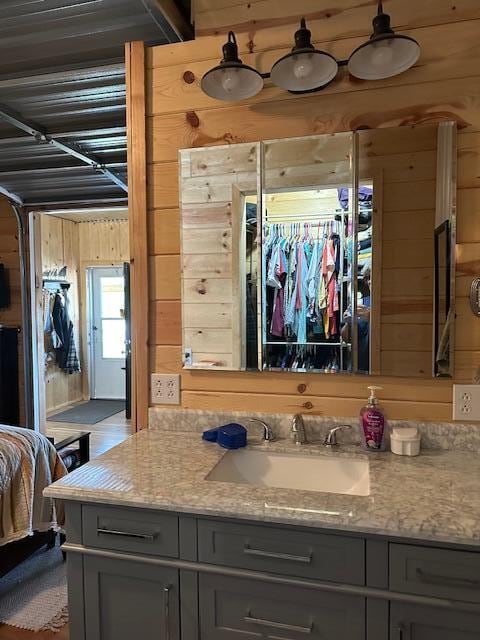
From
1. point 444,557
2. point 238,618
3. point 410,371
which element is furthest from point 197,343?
point 444,557

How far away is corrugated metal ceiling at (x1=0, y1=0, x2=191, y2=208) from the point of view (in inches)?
70.9

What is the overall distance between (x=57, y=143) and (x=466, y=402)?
272 centimetres

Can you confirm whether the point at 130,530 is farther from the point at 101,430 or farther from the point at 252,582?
the point at 101,430

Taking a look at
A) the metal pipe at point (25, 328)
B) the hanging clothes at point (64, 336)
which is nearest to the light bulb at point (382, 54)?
the metal pipe at point (25, 328)

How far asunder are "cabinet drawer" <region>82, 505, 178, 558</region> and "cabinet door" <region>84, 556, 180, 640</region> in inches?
1.8

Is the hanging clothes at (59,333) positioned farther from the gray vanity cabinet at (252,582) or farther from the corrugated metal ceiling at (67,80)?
the gray vanity cabinet at (252,582)

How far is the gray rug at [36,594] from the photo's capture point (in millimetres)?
2203

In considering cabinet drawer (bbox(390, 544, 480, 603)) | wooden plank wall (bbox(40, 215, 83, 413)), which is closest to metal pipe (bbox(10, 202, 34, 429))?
wooden plank wall (bbox(40, 215, 83, 413))

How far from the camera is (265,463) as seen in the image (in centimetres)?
158

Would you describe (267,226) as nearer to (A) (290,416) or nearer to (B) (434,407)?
(A) (290,416)

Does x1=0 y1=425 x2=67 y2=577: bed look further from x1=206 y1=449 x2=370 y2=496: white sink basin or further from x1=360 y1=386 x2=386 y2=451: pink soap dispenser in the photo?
x1=360 y1=386 x2=386 y2=451: pink soap dispenser

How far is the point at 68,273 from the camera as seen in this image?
6645 mm

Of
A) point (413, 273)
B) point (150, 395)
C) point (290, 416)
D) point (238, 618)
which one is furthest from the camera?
point (150, 395)

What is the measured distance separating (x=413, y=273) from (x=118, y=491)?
1.15 m
